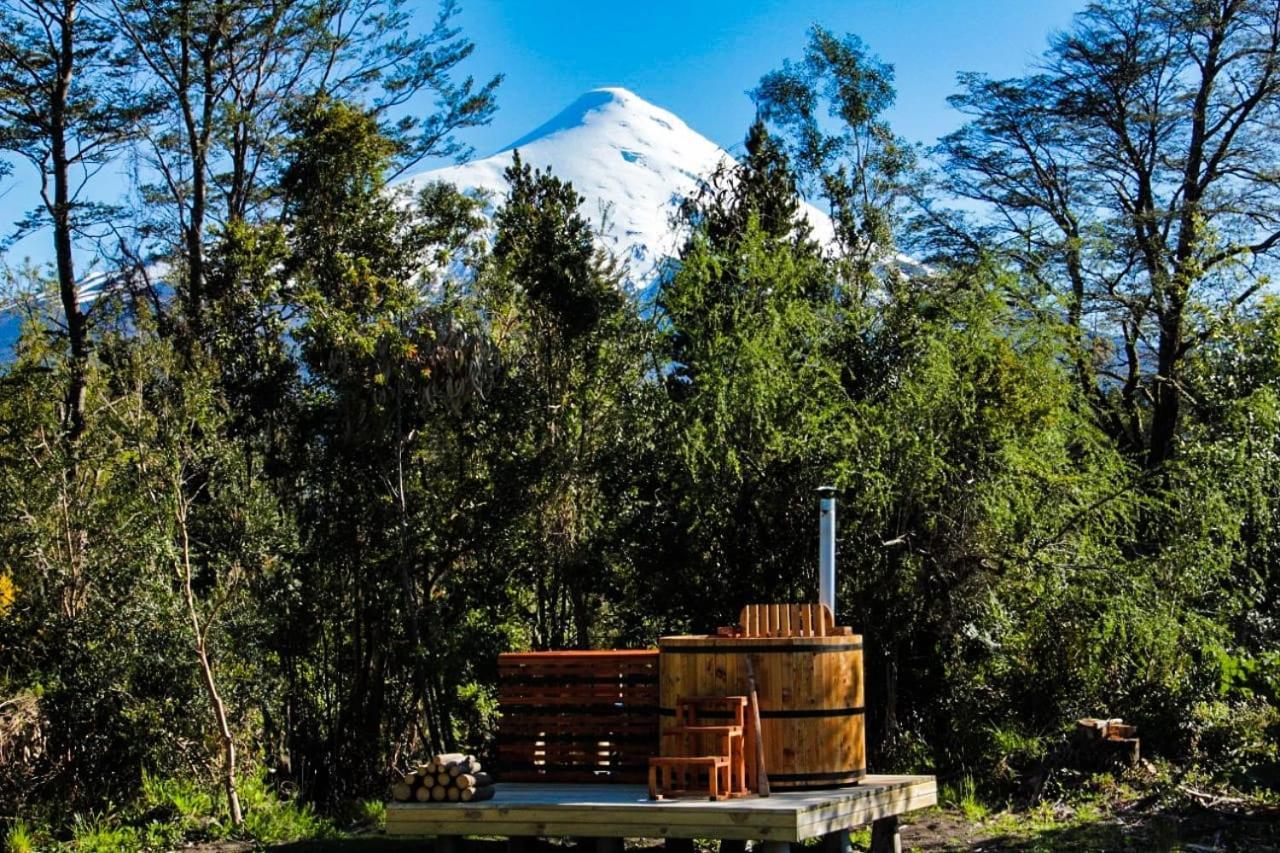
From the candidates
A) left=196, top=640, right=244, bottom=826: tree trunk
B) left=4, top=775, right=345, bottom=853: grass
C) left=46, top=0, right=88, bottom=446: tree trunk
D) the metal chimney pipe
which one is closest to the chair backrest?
the metal chimney pipe

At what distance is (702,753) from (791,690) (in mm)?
536

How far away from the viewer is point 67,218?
16.2 m

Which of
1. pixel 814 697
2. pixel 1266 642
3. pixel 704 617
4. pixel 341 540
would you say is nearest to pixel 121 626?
pixel 341 540

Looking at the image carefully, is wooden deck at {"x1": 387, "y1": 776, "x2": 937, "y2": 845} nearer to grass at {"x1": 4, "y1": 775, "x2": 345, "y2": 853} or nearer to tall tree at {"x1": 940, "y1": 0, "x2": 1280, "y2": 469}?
grass at {"x1": 4, "y1": 775, "x2": 345, "y2": 853}

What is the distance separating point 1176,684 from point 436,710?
543 cm

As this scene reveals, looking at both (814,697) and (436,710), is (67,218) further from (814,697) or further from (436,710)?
(814,697)

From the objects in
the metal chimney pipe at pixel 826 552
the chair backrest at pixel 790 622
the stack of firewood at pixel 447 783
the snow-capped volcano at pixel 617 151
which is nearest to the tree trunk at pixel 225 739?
the stack of firewood at pixel 447 783

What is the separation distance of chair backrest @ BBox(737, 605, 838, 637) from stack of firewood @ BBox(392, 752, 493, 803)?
1509mm

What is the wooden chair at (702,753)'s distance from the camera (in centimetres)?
632

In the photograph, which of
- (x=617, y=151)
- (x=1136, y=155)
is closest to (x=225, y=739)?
(x=1136, y=155)

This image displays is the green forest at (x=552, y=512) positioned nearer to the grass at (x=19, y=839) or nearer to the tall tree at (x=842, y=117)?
the grass at (x=19, y=839)

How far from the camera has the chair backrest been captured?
23.2ft

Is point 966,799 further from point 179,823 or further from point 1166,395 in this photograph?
point 1166,395

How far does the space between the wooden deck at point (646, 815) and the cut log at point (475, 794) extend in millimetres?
41
